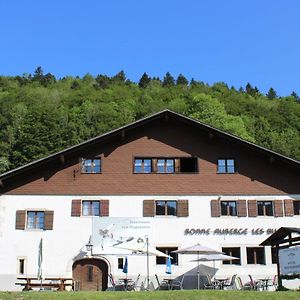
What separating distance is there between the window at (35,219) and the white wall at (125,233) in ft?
0.98

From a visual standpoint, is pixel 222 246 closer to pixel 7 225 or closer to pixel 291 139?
pixel 7 225

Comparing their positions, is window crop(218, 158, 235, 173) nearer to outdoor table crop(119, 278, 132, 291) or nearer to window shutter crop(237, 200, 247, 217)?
window shutter crop(237, 200, 247, 217)

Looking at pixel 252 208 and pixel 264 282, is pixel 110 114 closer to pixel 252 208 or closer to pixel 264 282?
pixel 252 208

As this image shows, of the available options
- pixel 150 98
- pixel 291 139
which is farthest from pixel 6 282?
pixel 150 98

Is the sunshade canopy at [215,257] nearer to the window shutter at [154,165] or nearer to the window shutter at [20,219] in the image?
the window shutter at [154,165]

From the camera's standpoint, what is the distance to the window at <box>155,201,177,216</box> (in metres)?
26.6

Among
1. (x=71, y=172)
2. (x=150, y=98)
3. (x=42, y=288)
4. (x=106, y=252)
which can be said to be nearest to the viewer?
(x=42, y=288)

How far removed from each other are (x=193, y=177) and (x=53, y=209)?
7208 millimetres

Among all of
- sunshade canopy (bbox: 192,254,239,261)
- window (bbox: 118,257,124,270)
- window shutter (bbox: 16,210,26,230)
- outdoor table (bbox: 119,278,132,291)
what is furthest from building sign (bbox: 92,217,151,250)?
window shutter (bbox: 16,210,26,230)

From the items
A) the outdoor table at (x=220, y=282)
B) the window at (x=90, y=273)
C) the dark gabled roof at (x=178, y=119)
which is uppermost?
the dark gabled roof at (x=178, y=119)

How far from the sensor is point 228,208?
2684cm

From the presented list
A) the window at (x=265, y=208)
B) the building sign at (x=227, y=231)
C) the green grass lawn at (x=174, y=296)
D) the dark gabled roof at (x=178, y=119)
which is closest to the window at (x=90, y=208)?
the dark gabled roof at (x=178, y=119)

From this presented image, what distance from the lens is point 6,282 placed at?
993 inches

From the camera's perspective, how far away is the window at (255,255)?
26219 millimetres
